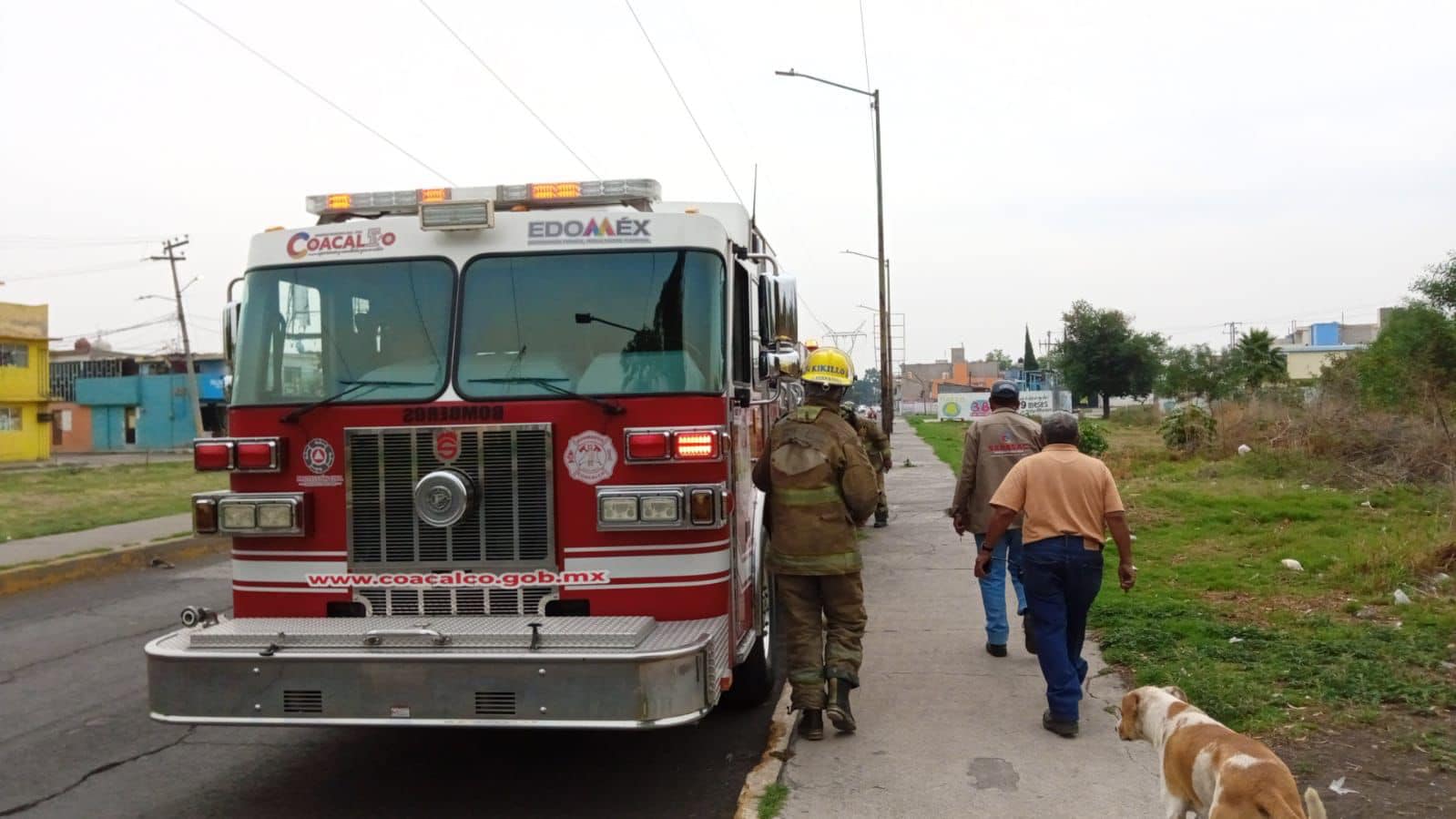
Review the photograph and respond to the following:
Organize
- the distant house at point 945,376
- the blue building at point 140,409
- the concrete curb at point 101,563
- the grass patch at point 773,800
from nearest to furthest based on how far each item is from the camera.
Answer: the grass patch at point 773,800 → the concrete curb at point 101,563 → the blue building at point 140,409 → the distant house at point 945,376

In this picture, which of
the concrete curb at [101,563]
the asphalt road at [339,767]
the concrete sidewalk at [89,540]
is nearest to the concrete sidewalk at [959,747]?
the asphalt road at [339,767]

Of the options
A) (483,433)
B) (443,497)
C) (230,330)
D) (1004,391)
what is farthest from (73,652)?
(1004,391)

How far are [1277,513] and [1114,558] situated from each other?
126 inches

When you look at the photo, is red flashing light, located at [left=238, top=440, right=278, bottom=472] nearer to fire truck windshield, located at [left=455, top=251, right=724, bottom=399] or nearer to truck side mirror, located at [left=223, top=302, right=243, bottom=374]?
truck side mirror, located at [left=223, top=302, right=243, bottom=374]

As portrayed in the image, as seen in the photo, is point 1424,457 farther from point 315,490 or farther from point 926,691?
point 315,490

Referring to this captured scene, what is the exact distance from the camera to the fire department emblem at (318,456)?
5.34m

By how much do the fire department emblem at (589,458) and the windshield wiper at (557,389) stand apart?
13 cm

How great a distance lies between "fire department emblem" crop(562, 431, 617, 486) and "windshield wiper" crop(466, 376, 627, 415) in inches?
5.2

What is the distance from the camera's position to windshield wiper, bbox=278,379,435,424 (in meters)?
5.33

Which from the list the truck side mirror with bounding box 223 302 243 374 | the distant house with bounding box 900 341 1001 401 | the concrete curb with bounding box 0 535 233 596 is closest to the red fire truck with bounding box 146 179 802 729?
the truck side mirror with bounding box 223 302 243 374

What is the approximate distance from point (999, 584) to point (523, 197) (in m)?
3.84

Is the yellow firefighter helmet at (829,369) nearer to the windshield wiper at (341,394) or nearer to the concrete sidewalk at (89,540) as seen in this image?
the windshield wiper at (341,394)

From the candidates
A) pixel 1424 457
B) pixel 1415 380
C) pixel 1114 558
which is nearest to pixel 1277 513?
pixel 1114 558

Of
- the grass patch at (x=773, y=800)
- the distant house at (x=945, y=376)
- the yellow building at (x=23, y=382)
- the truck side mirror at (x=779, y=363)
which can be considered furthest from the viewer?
the distant house at (x=945, y=376)
